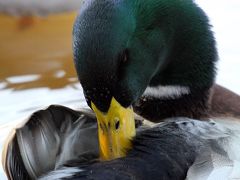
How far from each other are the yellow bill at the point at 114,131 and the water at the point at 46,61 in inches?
44.6

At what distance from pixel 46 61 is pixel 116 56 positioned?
2.20 meters

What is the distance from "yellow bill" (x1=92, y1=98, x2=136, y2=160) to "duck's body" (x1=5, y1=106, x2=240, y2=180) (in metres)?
0.04

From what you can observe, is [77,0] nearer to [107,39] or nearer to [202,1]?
[202,1]

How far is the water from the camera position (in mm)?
4047

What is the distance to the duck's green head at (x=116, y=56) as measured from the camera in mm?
2326

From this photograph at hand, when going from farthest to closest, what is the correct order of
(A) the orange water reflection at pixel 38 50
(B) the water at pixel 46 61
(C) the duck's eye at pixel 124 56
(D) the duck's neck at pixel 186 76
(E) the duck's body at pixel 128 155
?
(A) the orange water reflection at pixel 38 50 < (B) the water at pixel 46 61 < (D) the duck's neck at pixel 186 76 < (C) the duck's eye at pixel 124 56 < (E) the duck's body at pixel 128 155

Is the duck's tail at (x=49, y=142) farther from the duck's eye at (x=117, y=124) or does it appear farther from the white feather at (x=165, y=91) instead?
the white feather at (x=165, y=91)

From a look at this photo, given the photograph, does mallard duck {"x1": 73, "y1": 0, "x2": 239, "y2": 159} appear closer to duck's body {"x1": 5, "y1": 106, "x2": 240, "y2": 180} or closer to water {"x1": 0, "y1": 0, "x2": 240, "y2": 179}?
duck's body {"x1": 5, "y1": 106, "x2": 240, "y2": 180}

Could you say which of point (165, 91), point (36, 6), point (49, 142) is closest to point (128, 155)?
point (49, 142)

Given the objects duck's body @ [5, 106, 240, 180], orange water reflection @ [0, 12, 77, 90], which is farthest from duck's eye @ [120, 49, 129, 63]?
orange water reflection @ [0, 12, 77, 90]

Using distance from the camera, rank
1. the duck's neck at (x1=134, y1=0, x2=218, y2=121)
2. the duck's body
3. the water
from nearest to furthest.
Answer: the duck's body < the duck's neck at (x1=134, y1=0, x2=218, y2=121) < the water

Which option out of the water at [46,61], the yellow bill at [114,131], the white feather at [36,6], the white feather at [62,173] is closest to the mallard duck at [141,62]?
the yellow bill at [114,131]

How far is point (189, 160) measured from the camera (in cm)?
236

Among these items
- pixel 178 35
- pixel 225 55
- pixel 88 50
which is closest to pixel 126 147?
pixel 88 50
